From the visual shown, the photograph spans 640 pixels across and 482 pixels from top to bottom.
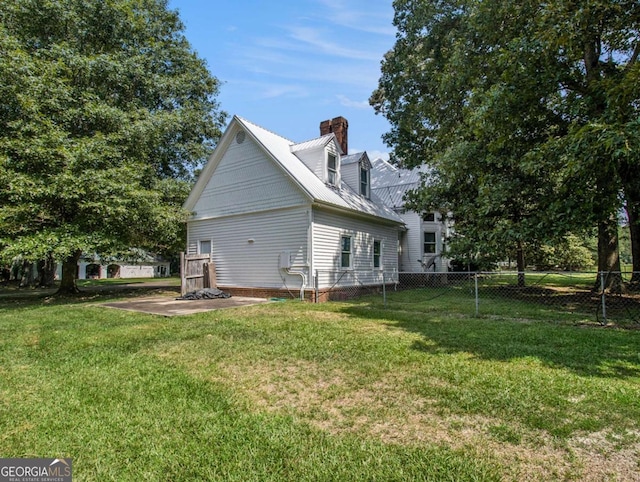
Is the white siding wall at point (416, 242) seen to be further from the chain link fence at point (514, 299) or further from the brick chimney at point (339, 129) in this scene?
the brick chimney at point (339, 129)

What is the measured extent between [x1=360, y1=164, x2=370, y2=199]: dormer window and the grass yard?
11.2m

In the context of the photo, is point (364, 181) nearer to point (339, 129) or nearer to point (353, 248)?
point (339, 129)

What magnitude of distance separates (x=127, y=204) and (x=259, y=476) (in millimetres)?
12410

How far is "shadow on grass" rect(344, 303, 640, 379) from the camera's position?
185 inches

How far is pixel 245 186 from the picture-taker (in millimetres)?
13594

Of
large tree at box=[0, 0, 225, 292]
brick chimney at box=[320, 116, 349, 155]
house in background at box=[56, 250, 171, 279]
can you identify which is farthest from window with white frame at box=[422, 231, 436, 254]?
house in background at box=[56, 250, 171, 279]

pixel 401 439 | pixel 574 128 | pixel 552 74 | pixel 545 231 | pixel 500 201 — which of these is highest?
pixel 552 74

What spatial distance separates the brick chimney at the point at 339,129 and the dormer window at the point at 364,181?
1274 millimetres

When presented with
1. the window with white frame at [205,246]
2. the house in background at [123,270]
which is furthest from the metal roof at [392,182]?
the house in background at [123,270]

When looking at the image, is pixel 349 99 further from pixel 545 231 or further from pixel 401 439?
pixel 401 439

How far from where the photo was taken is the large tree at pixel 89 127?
1113 cm

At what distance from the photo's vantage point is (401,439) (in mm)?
2779

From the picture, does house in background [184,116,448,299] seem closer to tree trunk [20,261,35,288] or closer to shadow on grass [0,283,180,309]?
shadow on grass [0,283,180,309]

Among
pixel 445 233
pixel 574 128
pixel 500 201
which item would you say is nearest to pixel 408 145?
pixel 445 233
